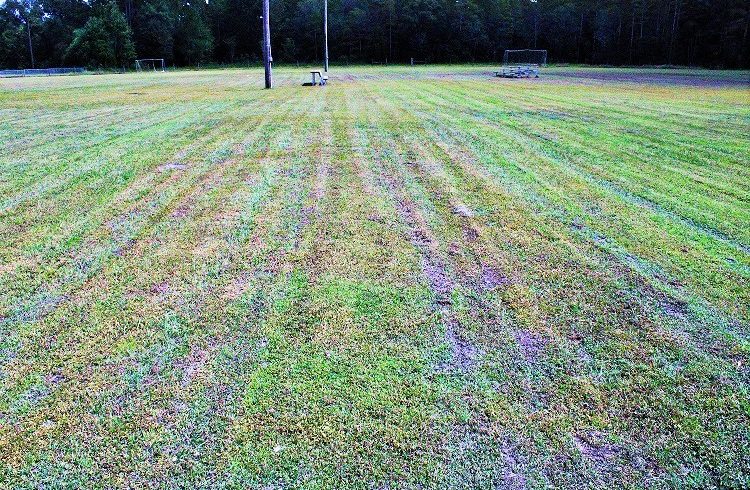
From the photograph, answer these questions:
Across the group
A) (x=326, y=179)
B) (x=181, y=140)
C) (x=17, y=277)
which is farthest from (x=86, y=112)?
(x=17, y=277)

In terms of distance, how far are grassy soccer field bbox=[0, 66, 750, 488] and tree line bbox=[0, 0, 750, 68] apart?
64.1 metres

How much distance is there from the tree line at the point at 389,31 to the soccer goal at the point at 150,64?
1.74 metres

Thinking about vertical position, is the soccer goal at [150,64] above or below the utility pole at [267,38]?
above

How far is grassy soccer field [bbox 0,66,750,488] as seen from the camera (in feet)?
7.14

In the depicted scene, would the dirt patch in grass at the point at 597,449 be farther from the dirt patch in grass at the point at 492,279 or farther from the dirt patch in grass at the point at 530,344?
the dirt patch in grass at the point at 492,279

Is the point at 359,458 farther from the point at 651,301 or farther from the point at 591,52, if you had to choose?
the point at 591,52

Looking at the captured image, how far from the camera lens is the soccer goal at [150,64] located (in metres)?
60.9

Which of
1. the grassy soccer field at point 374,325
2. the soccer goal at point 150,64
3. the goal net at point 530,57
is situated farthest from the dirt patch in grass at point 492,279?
the soccer goal at point 150,64

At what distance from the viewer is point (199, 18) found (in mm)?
70938

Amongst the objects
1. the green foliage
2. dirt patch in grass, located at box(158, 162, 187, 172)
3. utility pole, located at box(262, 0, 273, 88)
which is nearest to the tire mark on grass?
dirt patch in grass, located at box(158, 162, 187, 172)

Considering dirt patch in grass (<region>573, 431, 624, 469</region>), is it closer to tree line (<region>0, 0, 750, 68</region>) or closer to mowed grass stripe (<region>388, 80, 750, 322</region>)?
mowed grass stripe (<region>388, 80, 750, 322</region>)

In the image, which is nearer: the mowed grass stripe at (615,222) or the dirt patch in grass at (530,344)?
the dirt patch in grass at (530,344)

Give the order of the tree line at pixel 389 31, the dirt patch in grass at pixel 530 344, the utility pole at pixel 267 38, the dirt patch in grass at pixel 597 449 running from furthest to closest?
the tree line at pixel 389 31 < the utility pole at pixel 267 38 < the dirt patch in grass at pixel 530 344 < the dirt patch in grass at pixel 597 449

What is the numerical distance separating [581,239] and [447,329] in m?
1.93
